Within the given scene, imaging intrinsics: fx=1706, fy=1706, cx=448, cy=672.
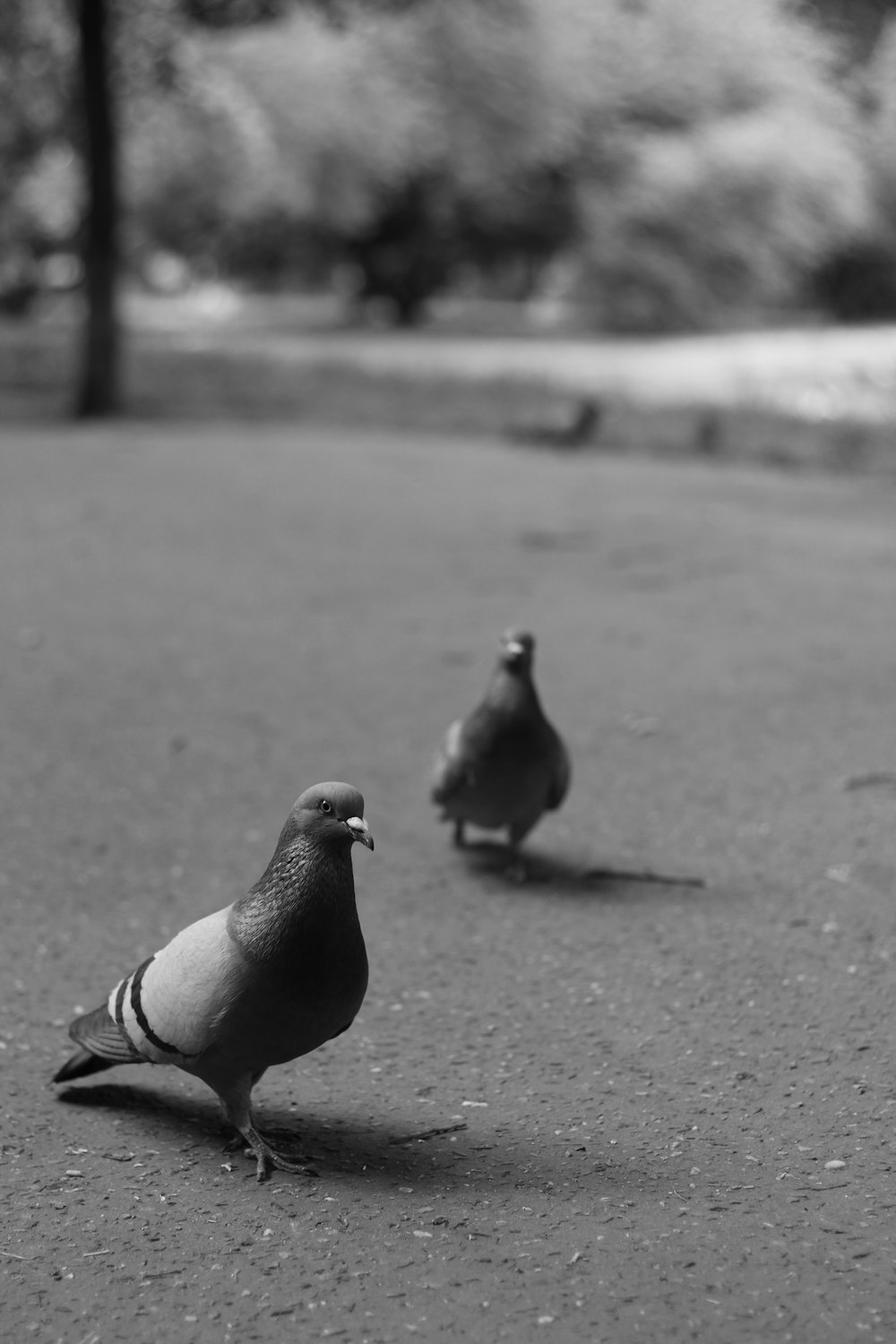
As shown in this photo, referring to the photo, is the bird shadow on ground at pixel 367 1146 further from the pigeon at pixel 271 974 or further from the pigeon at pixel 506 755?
the pigeon at pixel 506 755

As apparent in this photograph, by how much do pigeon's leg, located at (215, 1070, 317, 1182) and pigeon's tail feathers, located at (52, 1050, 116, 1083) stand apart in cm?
24

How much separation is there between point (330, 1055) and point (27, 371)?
1495 centimetres

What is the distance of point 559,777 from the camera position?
4.02m

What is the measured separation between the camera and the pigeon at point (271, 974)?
2568 millimetres

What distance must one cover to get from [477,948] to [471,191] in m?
23.9

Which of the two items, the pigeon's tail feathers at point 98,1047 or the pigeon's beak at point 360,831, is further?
the pigeon's tail feathers at point 98,1047

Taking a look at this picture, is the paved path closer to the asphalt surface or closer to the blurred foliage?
the blurred foliage

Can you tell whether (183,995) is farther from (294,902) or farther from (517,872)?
(517,872)

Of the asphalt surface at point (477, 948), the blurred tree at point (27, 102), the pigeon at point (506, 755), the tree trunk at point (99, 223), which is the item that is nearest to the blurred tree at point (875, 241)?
the blurred tree at point (27, 102)

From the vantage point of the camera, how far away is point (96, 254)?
555 inches

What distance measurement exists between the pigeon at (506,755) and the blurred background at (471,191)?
11.2 meters

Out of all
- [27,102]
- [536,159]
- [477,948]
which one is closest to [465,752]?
[477,948]

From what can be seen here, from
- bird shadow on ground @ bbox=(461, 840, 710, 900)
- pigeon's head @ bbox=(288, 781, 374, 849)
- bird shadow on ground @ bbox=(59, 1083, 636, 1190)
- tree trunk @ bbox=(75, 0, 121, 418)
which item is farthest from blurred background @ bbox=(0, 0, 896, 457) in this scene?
pigeon's head @ bbox=(288, 781, 374, 849)

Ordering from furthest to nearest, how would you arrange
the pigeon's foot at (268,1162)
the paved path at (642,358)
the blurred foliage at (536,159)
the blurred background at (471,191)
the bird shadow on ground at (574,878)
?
the blurred foliage at (536,159), the blurred background at (471,191), the paved path at (642,358), the bird shadow on ground at (574,878), the pigeon's foot at (268,1162)
